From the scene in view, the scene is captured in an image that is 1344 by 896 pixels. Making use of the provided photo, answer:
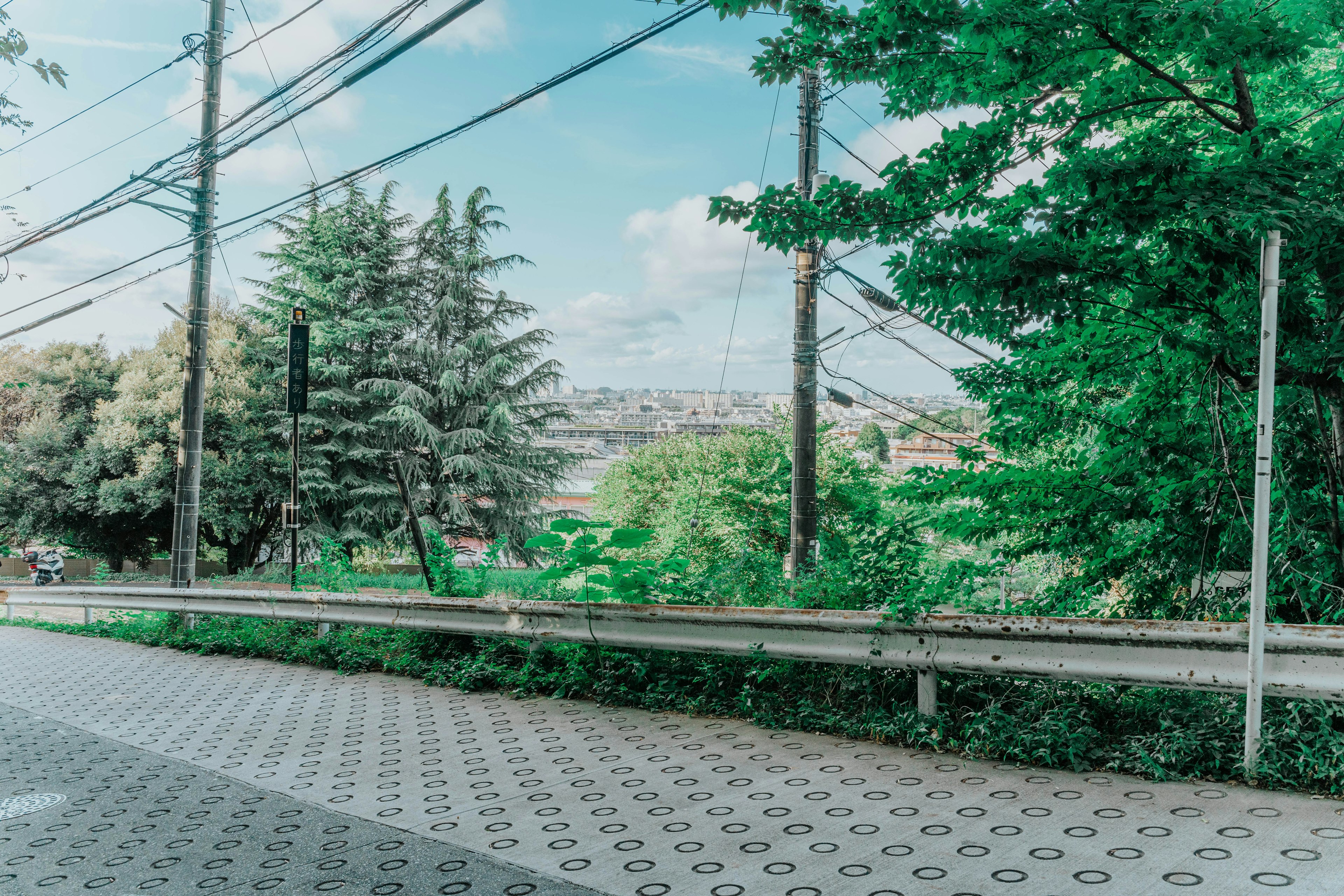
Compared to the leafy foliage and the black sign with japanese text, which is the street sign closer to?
the black sign with japanese text

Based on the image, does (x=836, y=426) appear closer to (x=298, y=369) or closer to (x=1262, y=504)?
(x=298, y=369)

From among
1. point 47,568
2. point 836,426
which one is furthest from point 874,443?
point 47,568

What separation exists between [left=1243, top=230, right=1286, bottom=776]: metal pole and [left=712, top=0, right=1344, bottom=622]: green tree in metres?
0.25

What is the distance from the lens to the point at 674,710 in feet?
17.9

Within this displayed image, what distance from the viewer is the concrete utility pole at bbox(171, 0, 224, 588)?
13180 mm

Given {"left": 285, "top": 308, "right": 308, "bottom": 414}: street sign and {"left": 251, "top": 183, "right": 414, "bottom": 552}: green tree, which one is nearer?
{"left": 285, "top": 308, "right": 308, "bottom": 414}: street sign

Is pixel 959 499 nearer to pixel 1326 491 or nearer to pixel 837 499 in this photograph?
pixel 1326 491

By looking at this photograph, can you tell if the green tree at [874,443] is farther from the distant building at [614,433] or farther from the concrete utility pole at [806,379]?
the concrete utility pole at [806,379]

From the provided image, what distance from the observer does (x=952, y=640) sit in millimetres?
4391

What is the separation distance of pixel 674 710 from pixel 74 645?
987cm

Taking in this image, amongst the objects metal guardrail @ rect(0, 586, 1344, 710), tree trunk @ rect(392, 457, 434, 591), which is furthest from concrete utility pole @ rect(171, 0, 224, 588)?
metal guardrail @ rect(0, 586, 1344, 710)

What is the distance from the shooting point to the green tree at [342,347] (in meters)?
31.8

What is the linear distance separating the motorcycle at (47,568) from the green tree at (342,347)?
320 inches

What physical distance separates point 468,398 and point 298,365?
23017 millimetres
